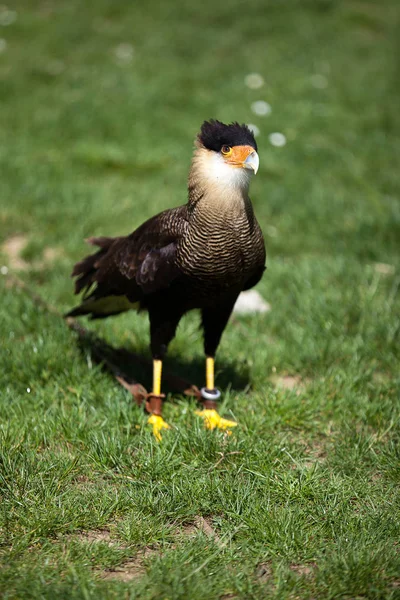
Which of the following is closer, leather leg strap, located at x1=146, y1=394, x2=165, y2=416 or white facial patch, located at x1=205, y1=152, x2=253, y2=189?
white facial patch, located at x1=205, y1=152, x2=253, y2=189

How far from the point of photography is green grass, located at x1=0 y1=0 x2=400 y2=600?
2584 millimetres

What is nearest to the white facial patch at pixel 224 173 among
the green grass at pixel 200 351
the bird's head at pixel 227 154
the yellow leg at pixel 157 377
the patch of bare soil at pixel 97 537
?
the bird's head at pixel 227 154

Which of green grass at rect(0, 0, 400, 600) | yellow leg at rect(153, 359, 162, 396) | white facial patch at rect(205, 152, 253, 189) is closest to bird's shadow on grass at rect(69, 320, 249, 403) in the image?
green grass at rect(0, 0, 400, 600)

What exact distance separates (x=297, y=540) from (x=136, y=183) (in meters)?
4.78

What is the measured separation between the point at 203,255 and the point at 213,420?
3.00ft

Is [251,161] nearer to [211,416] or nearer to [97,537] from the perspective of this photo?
[211,416]

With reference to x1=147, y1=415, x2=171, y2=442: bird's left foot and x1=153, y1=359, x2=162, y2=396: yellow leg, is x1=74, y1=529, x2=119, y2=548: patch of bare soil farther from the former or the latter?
x1=153, y1=359, x2=162, y2=396: yellow leg

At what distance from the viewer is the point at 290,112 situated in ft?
27.1

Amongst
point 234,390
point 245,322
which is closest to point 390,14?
point 245,322

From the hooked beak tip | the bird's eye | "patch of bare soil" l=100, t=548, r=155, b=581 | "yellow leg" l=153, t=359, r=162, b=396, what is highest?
the bird's eye

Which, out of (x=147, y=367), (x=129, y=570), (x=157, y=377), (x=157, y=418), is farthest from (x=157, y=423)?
(x=129, y=570)

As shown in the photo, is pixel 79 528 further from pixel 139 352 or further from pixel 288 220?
pixel 288 220

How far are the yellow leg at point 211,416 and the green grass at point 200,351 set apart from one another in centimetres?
8

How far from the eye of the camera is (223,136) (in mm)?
3115
